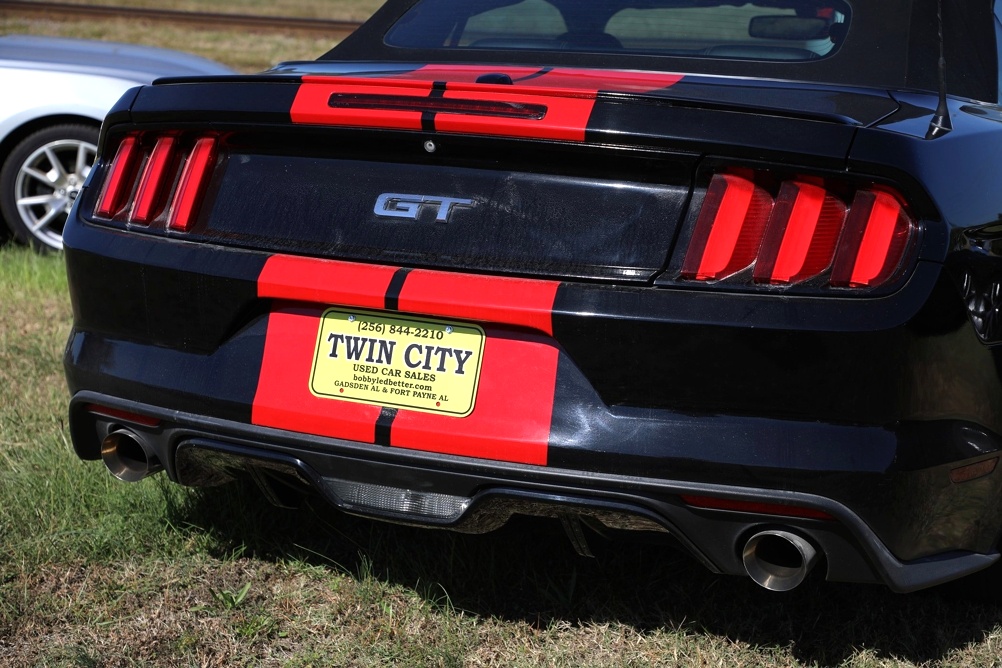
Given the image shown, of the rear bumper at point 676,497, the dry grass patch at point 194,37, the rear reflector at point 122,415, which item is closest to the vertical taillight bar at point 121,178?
the rear reflector at point 122,415

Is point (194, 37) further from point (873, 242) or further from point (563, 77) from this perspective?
A: point (873, 242)

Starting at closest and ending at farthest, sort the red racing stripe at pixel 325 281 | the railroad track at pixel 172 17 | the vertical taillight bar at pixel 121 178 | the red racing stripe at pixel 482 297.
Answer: the red racing stripe at pixel 482 297 → the red racing stripe at pixel 325 281 → the vertical taillight bar at pixel 121 178 → the railroad track at pixel 172 17

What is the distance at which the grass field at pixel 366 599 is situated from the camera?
8.63 feet

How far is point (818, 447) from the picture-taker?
210cm

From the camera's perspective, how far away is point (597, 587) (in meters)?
2.92

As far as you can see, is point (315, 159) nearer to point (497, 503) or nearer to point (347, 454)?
point (347, 454)

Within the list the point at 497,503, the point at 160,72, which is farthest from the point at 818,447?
the point at 160,72

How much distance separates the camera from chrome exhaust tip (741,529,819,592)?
2.16 meters

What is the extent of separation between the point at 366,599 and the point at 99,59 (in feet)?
14.8

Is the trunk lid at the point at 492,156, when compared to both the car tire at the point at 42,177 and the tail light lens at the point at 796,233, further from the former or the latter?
the car tire at the point at 42,177

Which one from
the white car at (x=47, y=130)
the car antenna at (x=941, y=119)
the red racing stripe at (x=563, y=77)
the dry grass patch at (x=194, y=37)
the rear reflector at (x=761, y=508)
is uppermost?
the red racing stripe at (x=563, y=77)

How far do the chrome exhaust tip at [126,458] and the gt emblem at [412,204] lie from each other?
0.82 meters

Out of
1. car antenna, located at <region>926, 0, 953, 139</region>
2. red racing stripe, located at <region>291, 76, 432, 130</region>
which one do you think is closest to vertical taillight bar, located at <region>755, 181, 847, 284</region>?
car antenna, located at <region>926, 0, 953, 139</region>

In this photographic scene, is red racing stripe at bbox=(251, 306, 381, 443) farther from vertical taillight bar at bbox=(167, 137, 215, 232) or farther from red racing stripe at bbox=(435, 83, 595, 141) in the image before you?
red racing stripe at bbox=(435, 83, 595, 141)
